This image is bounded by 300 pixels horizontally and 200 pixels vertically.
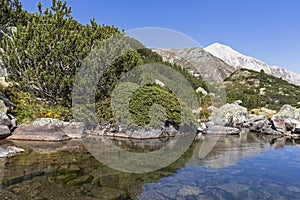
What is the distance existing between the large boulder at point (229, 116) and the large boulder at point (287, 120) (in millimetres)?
4577

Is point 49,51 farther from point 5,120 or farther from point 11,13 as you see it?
point 11,13

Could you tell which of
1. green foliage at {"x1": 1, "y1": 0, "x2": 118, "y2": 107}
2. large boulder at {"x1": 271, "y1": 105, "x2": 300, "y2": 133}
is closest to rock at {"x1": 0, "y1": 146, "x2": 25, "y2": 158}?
green foliage at {"x1": 1, "y1": 0, "x2": 118, "y2": 107}

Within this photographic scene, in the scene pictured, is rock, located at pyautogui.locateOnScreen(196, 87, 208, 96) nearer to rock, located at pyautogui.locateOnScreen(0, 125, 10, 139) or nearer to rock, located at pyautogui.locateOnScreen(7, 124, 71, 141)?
rock, located at pyautogui.locateOnScreen(7, 124, 71, 141)

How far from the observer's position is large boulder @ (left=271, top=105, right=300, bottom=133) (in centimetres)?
2070

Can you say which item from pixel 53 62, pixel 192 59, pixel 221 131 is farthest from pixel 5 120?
pixel 221 131

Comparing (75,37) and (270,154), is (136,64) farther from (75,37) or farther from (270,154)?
(270,154)

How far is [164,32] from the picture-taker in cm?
1492

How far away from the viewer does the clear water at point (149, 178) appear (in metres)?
6.24

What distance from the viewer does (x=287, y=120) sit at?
21.1 meters

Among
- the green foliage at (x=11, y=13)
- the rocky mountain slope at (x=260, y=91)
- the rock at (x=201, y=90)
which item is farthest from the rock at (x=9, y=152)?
the rocky mountain slope at (x=260, y=91)

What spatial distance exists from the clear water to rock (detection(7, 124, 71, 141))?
8.06ft

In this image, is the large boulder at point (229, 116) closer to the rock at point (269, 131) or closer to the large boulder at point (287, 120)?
the rock at point (269, 131)

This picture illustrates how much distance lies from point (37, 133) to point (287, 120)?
63.1 ft

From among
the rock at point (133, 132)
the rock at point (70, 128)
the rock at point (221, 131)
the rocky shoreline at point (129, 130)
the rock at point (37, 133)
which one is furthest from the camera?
the rock at point (221, 131)
